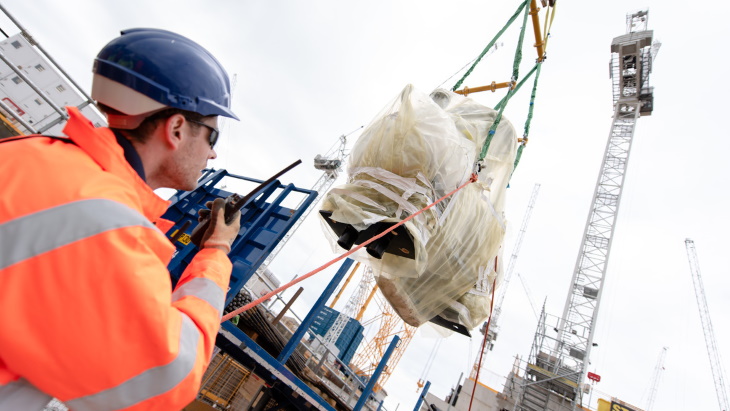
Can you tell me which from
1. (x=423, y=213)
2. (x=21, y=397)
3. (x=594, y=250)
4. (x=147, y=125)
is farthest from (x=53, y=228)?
(x=594, y=250)

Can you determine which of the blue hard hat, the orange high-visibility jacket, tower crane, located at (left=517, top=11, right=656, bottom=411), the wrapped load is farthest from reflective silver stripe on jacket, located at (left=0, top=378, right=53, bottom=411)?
tower crane, located at (left=517, top=11, right=656, bottom=411)

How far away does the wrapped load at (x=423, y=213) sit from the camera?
2701 mm

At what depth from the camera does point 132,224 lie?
0.83 m

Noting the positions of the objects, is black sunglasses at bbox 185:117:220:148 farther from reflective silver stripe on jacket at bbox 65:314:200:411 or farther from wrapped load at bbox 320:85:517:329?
wrapped load at bbox 320:85:517:329

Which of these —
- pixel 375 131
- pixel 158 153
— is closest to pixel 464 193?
pixel 375 131

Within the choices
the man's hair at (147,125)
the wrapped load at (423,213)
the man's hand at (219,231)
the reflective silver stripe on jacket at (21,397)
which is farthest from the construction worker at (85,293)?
the wrapped load at (423,213)

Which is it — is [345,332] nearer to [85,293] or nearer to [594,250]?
[594,250]

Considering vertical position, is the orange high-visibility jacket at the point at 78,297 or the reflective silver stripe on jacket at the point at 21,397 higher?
the orange high-visibility jacket at the point at 78,297

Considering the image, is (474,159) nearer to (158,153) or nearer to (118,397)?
(158,153)

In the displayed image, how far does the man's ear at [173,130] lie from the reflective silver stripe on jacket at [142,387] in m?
0.75

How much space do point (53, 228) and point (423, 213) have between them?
2.33 metres

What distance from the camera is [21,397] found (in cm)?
78

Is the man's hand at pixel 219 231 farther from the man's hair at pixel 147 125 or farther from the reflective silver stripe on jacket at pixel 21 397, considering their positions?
the reflective silver stripe on jacket at pixel 21 397

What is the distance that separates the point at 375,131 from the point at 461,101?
5.08ft
